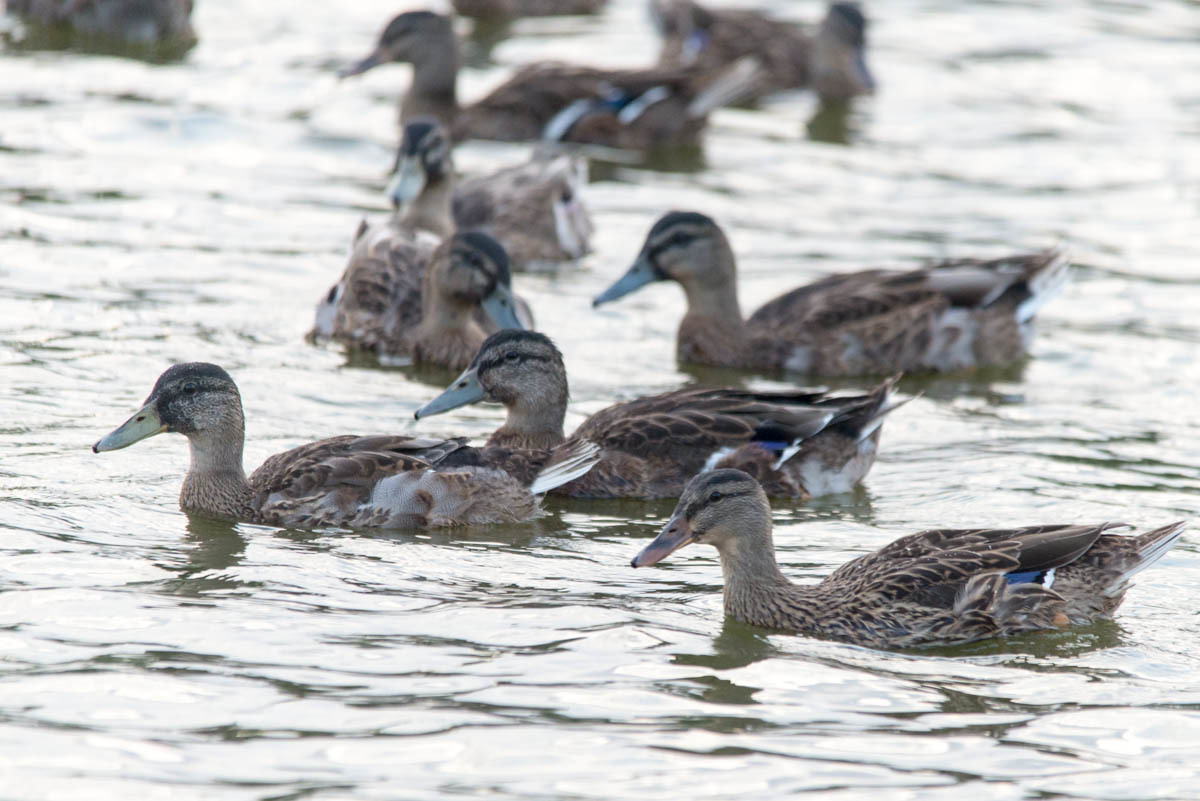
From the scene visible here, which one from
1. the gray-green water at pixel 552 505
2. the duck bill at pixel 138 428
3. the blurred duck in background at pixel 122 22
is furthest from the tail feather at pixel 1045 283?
the blurred duck in background at pixel 122 22

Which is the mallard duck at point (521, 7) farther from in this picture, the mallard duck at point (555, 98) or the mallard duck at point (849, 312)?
the mallard duck at point (849, 312)

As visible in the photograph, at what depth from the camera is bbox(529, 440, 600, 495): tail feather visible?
956 cm

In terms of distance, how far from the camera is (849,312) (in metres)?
12.8

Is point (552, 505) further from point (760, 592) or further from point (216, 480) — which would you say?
point (760, 592)

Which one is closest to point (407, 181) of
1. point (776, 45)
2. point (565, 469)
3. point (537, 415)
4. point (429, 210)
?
point (429, 210)

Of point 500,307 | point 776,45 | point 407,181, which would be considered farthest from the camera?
point 776,45

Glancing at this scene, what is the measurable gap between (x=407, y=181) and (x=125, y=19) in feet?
23.1

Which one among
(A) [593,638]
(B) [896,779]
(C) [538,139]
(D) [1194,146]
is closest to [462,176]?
(C) [538,139]

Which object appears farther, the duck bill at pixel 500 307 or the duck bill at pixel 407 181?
the duck bill at pixel 407 181

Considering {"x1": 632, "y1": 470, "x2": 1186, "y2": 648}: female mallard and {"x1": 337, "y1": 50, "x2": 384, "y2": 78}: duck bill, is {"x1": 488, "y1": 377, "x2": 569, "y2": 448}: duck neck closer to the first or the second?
{"x1": 632, "y1": 470, "x2": 1186, "y2": 648}: female mallard

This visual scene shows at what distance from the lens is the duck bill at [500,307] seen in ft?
40.6

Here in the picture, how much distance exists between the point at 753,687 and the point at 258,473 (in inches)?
125

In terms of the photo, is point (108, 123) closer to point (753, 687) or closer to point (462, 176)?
point (462, 176)

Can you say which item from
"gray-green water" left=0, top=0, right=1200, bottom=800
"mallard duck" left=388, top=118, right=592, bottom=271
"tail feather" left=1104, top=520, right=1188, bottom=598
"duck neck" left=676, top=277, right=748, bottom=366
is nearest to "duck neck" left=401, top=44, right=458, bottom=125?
"gray-green water" left=0, top=0, right=1200, bottom=800
